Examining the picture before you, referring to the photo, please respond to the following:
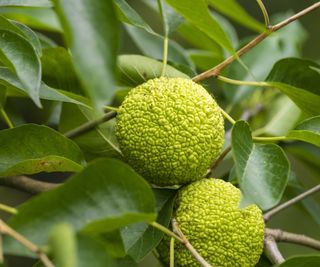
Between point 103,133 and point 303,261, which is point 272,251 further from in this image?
point 103,133

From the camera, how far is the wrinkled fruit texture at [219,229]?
1.05 metres

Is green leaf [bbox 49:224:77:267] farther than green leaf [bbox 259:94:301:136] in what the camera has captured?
No

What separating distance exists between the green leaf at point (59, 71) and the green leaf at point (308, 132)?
15.8 inches

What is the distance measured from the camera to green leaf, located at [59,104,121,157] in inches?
47.6

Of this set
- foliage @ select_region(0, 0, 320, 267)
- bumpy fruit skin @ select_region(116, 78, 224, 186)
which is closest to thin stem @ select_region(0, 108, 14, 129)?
foliage @ select_region(0, 0, 320, 267)

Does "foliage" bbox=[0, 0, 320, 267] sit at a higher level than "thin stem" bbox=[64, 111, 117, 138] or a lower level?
higher

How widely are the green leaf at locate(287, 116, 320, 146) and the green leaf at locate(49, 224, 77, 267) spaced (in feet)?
1.57

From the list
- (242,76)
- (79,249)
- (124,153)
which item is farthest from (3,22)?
(242,76)

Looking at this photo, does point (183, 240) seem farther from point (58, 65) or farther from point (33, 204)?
point (58, 65)

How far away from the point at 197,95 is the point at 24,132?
27 cm

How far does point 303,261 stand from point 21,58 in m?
0.46

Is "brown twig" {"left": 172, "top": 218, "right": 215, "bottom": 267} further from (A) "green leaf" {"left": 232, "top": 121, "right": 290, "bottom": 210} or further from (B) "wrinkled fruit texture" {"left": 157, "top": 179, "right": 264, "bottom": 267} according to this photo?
(A) "green leaf" {"left": 232, "top": 121, "right": 290, "bottom": 210}

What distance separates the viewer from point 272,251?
3.65 feet

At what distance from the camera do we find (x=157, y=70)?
1.21m
